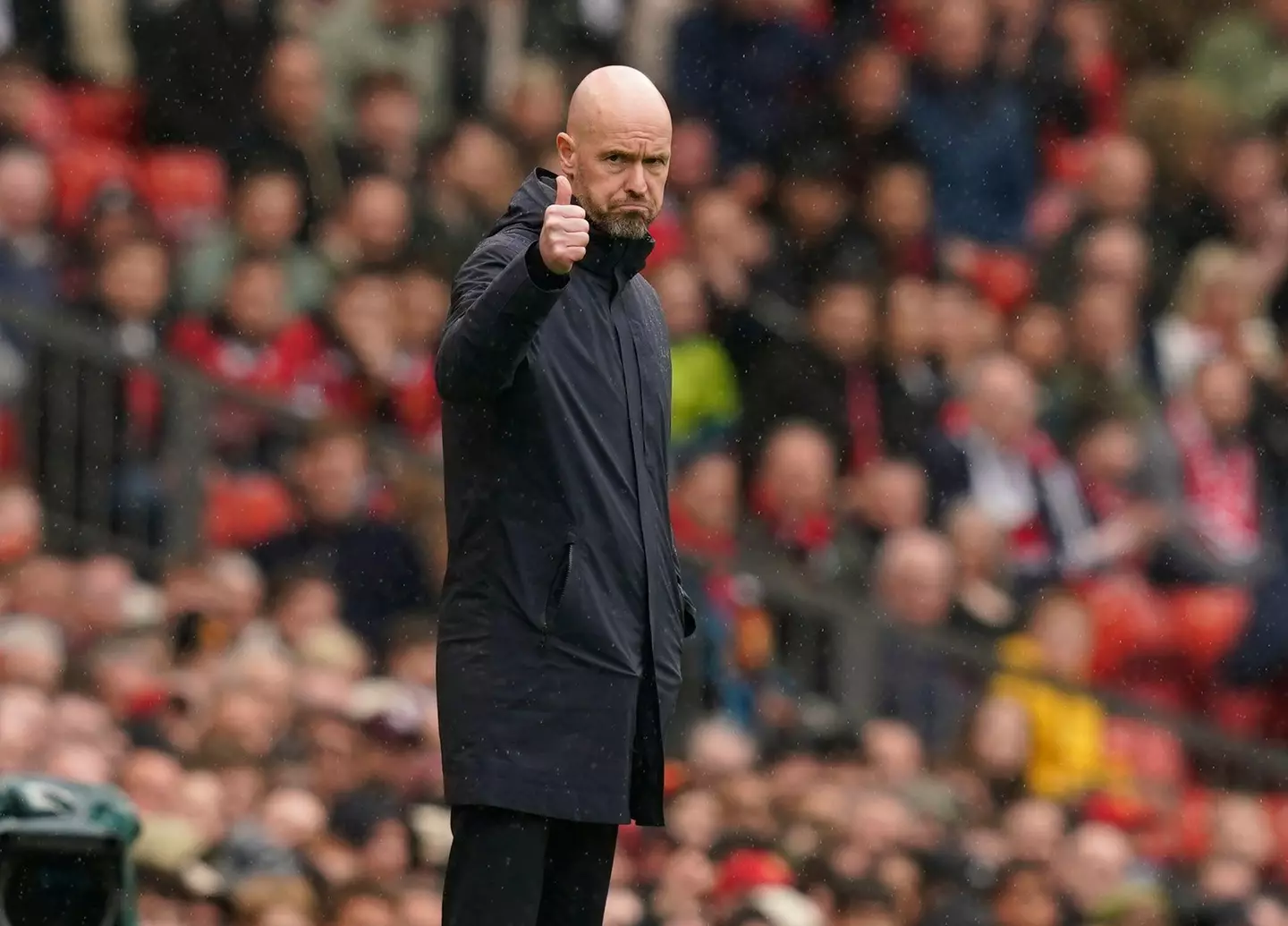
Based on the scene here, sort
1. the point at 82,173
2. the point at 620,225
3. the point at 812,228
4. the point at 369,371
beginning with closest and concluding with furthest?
the point at 620,225 < the point at 369,371 < the point at 82,173 < the point at 812,228

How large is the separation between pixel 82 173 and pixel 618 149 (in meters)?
6.05

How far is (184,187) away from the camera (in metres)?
11.8

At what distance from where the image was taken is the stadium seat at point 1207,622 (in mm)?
12711

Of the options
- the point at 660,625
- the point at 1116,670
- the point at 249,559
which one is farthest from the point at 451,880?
the point at 1116,670

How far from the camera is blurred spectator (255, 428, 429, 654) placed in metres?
10.7

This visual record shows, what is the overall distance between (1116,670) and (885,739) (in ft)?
6.14

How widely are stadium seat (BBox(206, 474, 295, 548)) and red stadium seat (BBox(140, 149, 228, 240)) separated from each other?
1279 mm

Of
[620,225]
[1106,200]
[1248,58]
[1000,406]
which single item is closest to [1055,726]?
[1000,406]

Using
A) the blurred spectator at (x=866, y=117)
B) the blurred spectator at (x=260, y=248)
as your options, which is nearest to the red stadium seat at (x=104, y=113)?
the blurred spectator at (x=260, y=248)

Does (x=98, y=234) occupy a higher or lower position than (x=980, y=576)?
higher

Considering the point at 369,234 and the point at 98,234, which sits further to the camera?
the point at 369,234

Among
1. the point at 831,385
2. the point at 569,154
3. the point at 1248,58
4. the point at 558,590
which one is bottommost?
the point at 558,590

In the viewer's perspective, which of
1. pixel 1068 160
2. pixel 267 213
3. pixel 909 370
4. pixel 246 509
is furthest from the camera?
pixel 1068 160

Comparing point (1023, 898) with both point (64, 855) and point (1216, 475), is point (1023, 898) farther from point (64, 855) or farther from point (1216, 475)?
point (64, 855)
